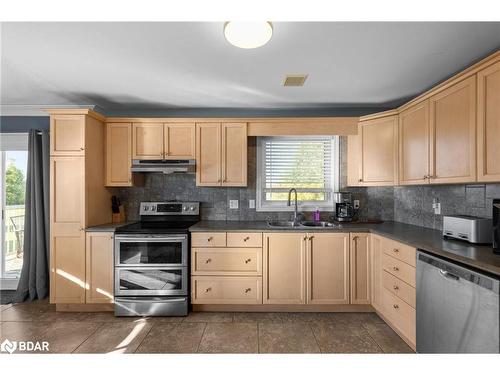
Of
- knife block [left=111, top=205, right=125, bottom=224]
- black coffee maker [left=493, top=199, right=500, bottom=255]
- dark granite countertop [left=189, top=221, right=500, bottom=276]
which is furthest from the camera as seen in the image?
knife block [left=111, top=205, right=125, bottom=224]

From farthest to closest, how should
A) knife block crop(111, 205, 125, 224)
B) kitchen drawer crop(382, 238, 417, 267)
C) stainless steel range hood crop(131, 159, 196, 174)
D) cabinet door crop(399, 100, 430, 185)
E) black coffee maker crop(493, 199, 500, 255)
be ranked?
knife block crop(111, 205, 125, 224), stainless steel range hood crop(131, 159, 196, 174), cabinet door crop(399, 100, 430, 185), kitchen drawer crop(382, 238, 417, 267), black coffee maker crop(493, 199, 500, 255)

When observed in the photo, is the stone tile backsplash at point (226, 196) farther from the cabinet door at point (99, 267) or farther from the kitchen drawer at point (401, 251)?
the kitchen drawer at point (401, 251)

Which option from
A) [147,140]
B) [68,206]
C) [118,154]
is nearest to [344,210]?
[147,140]

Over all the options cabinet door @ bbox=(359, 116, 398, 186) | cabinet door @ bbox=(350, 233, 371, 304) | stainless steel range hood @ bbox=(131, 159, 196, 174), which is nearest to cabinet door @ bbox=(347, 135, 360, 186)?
cabinet door @ bbox=(359, 116, 398, 186)

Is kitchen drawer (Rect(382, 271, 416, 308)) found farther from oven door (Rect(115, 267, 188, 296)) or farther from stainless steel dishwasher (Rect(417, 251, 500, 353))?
oven door (Rect(115, 267, 188, 296))

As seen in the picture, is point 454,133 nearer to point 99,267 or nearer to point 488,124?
point 488,124

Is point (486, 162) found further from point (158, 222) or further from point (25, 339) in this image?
point (25, 339)

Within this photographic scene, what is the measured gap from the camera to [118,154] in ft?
10.3

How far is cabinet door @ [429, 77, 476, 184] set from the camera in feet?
6.13

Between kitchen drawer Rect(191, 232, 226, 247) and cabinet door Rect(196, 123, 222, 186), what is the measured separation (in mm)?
628

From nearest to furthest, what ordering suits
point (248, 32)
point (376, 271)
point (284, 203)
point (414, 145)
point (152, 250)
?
1. point (248, 32)
2. point (414, 145)
3. point (376, 271)
4. point (152, 250)
5. point (284, 203)

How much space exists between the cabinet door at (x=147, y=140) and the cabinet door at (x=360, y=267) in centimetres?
237

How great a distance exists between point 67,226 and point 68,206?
0.69ft
